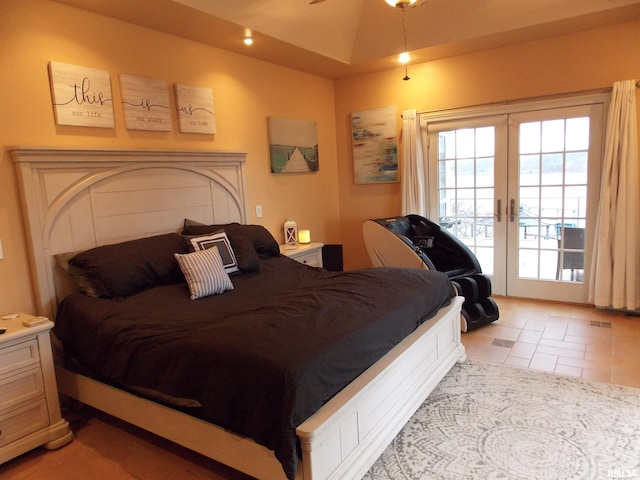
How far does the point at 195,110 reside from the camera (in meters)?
3.77

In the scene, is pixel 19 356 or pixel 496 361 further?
pixel 496 361

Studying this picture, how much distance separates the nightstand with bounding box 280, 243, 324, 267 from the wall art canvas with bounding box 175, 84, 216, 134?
1.31 meters

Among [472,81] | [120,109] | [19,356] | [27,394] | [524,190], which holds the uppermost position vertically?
[472,81]

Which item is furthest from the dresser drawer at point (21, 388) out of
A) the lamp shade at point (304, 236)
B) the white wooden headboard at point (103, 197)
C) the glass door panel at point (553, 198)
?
the glass door panel at point (553, 198)

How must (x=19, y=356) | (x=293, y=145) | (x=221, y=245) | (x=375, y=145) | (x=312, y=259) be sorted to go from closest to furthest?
(x=19, y=356) → (x=221, y=245) → (x=312, y=259) → (x=293, y=145) → (x=375, y=145)

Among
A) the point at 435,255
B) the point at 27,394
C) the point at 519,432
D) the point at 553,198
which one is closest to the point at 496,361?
the point at 519,432

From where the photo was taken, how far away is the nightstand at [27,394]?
2322mm

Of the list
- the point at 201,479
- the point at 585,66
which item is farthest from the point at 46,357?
the point at 585,66

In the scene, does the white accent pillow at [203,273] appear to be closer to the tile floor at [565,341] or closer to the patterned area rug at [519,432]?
the patterned area rug at [519,432]

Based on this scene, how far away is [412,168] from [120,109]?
3.05 m

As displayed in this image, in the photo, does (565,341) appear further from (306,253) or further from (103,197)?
(103,197)

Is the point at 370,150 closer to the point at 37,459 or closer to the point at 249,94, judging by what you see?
the point at 249,94

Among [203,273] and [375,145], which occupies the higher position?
[375,145]

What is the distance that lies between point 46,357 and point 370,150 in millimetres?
3970
